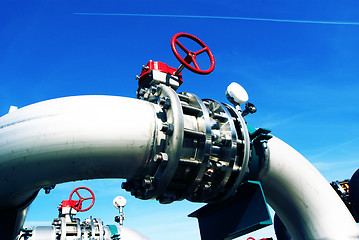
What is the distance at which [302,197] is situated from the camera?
286cm

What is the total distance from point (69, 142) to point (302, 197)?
2.17m

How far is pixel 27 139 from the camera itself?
6.52 feet

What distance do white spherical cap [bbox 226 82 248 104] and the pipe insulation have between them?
3.45ft

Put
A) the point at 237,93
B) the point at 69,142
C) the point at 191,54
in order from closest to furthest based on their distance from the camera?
the point at 69,142
the point at 191,54
the point at 237,93

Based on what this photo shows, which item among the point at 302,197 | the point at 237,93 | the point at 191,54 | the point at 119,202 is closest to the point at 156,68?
the point at 191,54

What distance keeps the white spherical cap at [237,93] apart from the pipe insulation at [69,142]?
1050 mm

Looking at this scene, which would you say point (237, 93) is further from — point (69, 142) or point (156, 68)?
point (69, 142)

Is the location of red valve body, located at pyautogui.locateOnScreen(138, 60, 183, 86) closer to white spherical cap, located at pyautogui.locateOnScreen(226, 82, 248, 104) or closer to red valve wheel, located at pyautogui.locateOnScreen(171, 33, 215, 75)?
red valve wheel, located at pyautogui.locateOnScreen(171, 33, 215, 75)

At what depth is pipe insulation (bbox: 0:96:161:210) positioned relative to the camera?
78.5 inches

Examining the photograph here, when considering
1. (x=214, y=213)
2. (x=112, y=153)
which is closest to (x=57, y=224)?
(x=214, y=213)

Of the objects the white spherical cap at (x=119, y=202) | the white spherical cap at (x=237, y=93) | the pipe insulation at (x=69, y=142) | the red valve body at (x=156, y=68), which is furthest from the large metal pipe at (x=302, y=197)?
the white spherical cap at (x=119, y=202)

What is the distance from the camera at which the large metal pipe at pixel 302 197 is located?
2762 millimetres

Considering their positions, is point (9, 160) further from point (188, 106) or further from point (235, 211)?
point (235, 211)

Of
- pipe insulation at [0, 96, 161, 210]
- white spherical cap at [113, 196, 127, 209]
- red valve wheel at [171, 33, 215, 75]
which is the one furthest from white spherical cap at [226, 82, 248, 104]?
white spherical cap at [113, 196, 127, 209]
